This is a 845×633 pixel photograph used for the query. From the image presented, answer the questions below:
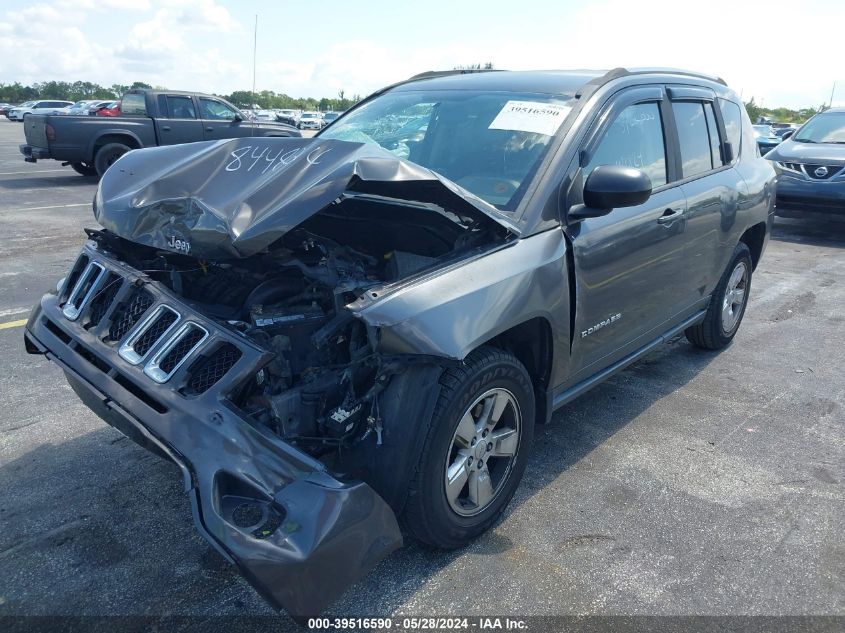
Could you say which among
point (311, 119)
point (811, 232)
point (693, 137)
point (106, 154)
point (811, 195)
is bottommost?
point (311, 119)

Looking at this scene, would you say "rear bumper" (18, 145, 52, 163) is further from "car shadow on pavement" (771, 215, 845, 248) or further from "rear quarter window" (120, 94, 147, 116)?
"car shadow on pavement" (771, 215, 845, 248)

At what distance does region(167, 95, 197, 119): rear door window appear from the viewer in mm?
13836

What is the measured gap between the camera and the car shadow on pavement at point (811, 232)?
1005cm

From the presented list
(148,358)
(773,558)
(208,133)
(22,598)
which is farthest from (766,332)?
(208,133)

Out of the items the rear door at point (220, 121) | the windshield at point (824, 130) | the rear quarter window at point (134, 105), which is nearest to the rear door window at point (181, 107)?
the rear door at point (220, 121)

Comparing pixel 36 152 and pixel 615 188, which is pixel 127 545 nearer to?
pixel 615 188

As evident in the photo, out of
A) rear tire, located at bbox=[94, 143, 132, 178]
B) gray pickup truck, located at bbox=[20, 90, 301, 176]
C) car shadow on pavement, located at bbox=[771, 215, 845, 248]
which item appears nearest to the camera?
car shadow on pavement, located at bbox=[771, 215, 845, 248]

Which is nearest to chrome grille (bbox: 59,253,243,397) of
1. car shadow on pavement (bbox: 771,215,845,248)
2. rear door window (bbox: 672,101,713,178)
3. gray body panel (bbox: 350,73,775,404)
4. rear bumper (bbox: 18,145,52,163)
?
gray body panel (bbox: 350,73,775,404)

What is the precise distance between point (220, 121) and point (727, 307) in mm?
12227

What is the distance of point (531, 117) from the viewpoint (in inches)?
130

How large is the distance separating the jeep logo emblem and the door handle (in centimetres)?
243

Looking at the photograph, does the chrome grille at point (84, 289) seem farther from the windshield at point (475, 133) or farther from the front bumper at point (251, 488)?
the windshield at point (475, 133)

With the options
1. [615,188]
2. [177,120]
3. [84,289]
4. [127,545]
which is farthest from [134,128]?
[615,188]

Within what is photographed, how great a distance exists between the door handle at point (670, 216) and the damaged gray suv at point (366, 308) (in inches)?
1.1
